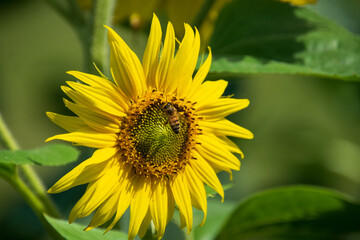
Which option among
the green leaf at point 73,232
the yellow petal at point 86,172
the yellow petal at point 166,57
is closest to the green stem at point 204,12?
the yellow petal at point 166,57

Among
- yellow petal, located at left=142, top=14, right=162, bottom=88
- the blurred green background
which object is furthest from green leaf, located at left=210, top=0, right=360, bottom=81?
the blurred green background

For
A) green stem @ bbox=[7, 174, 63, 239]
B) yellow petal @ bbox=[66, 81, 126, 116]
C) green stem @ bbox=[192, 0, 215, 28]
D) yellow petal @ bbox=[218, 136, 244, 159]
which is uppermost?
green stem @ bbox=[192, 0, 215, 28]

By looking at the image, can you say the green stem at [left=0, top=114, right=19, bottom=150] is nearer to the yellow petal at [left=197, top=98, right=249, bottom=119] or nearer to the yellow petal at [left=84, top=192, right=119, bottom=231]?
the yellow petal at [left=84, top=192, right=119, bottom=231]

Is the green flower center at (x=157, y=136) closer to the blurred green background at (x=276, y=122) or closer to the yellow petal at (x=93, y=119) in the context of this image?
the yellow petal at (x=93, y=119)

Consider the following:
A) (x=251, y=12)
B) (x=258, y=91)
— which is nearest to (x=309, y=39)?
(x=251, y=12)

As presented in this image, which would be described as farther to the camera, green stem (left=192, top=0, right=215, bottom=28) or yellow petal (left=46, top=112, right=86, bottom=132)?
green stem (left=192, top=0, right=215, bottom=28)
